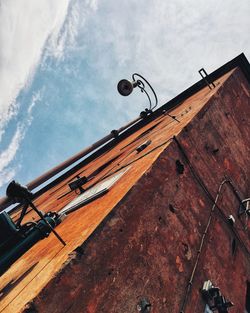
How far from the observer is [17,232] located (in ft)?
11.8

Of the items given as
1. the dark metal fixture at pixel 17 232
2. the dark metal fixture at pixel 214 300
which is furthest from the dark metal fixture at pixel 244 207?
the dark metal fixture at pixel 17 232

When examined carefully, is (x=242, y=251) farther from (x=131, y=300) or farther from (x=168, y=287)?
(x=131, y=300)

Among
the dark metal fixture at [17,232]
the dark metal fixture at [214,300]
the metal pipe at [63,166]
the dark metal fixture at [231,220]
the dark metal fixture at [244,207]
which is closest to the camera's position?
the dark metal fixture at [17,232]

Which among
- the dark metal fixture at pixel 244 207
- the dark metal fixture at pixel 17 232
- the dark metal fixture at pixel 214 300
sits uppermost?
the dark metal fixture at pixel 17 232

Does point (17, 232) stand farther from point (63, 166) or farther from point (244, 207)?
point (63, 166)

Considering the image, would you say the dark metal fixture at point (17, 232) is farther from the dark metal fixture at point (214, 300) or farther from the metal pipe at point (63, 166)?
the dark metal fixture at point (214, 300)

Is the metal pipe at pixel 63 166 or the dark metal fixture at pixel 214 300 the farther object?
the metal pipe at pixel 63 166

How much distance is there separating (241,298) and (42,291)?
13.7 feet

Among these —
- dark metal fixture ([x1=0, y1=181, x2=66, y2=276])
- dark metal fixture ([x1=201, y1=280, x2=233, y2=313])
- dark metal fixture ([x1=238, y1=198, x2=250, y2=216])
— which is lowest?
dark metal fixture ([x1=238, y1=198, x2=250, y2=216])

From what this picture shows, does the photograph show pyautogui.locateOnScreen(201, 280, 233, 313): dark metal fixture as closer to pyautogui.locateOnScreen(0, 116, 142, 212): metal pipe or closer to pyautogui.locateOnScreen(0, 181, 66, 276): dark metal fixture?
pyautogui.locateOnScreen(0, 181, 66, 276): dark metal fixture

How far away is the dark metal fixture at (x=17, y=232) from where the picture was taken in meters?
3.44

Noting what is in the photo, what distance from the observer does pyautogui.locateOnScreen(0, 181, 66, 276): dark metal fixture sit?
3.44m

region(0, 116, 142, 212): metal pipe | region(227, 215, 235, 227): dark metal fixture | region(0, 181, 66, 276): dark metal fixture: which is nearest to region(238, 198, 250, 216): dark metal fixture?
region(227, 215, 235, 227): dark metal fixture

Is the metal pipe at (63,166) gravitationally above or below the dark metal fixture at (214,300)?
above
